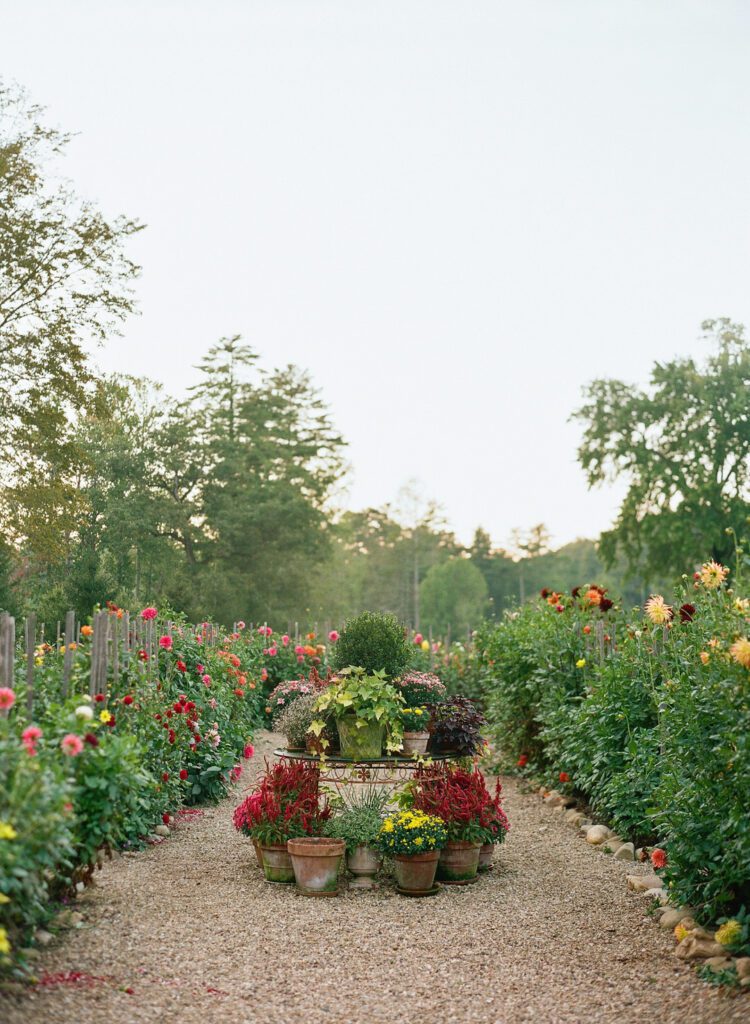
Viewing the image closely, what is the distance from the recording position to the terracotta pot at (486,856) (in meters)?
5.56

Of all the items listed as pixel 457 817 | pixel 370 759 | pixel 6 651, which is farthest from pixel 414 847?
pixel 6 651

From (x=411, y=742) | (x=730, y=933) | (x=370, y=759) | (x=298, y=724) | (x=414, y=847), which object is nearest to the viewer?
(x=730, y=933)

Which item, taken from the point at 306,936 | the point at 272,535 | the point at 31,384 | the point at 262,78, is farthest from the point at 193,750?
the point at 272,535

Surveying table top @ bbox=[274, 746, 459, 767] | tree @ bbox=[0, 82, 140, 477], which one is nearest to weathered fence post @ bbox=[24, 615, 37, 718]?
table top @ bbox=[274, 746, 459, 767]

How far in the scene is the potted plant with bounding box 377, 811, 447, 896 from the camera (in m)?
4.98

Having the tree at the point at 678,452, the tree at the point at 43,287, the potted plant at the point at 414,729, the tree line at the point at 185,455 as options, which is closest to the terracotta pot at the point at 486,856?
the potted plant at the point at 414,729

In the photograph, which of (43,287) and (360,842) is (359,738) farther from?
(43,287)

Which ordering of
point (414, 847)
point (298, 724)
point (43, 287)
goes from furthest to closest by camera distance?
point (43, 287), point (298, 724), point (414, 847)

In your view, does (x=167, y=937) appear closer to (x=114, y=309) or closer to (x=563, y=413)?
(x=114, y=309)

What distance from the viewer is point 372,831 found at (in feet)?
17.0

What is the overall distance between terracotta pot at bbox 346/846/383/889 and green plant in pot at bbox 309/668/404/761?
52cm

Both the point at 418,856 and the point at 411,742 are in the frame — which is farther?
the point at 411,742

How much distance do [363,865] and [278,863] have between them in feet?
1.52

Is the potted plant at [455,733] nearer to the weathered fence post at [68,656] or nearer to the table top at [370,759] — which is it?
the table top at [370,759]
